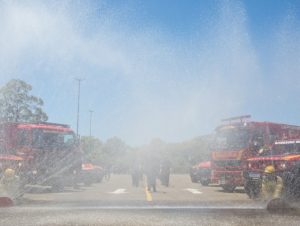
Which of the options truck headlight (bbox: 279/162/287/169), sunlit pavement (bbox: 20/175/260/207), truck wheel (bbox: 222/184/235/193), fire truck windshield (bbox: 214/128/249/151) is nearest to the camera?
sunlit pavement (bbox: 20/175/260/207)

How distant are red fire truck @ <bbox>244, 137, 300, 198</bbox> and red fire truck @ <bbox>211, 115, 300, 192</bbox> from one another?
6.05ft

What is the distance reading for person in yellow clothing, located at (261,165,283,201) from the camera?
47.4 ft

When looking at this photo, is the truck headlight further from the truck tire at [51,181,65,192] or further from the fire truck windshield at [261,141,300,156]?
the truck tire at [51,181,65,192]

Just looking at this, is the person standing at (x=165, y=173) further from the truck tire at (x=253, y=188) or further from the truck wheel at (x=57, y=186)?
the truck tire at (x=253, y=188)

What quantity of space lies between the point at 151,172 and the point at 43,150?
14.4 feet

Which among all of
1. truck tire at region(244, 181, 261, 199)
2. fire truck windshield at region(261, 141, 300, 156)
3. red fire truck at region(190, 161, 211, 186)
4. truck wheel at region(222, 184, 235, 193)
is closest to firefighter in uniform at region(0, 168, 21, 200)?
truck tire at region(244, 181, 261, 199)

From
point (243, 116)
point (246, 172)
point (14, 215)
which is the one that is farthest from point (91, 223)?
point (243, 116)

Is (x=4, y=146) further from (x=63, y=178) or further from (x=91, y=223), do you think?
(x=91, y=223)

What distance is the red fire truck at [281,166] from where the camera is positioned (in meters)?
14.5

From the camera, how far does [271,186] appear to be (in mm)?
15000

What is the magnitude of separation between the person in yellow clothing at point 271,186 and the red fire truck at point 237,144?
5.39 m

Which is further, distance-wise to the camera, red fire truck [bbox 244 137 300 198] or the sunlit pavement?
red fire truck [bbox 244 137 300 198]

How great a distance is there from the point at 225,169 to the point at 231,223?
1283 cm

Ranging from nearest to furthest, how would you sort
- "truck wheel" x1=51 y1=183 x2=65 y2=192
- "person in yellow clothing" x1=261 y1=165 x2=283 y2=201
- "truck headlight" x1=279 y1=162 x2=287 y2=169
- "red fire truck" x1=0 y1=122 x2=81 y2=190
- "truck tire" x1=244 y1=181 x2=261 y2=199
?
1. "person in yellow clothing" x1=261 y1=165 x2=283 y2=201
2. "truck headlight" x1=279 y1=162 x2=287 y2=169
3. "truck tire" x1=244 y1=181 x2=261 y2=199
4. "red fire truck" x1=0 y1=122 x2=81 y2=190
5. "truck wheel" x1=51 y1=183 x2=65 y2=192
